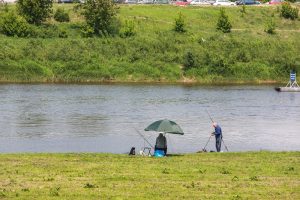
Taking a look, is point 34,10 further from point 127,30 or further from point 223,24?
point 223,24

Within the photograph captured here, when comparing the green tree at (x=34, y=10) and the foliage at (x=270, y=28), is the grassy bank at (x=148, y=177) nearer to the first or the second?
the green tree at (x=34, y=10)

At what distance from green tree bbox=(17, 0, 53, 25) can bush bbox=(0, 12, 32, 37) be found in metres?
3.34

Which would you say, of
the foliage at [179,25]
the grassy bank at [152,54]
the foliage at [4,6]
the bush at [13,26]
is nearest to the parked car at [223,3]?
the grassy bank at [152,54]

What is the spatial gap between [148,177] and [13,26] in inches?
2663

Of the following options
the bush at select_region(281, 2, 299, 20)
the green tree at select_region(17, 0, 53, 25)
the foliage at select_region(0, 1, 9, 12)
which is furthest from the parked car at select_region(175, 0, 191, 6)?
the foliage at select_region(0, 1, 9, 12)

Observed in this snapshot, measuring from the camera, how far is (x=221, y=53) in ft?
295

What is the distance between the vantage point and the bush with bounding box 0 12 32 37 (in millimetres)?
89500

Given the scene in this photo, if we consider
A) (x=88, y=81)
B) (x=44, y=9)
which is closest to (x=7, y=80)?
(x=88, y=81)

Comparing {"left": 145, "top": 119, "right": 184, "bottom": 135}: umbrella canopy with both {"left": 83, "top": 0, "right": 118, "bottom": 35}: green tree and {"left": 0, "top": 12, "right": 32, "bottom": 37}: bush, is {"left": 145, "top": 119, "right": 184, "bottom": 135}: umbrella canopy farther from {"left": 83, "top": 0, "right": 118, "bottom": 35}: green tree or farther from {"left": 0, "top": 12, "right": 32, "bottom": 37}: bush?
{"left": 83, "top": 0, "right": 118, "bottom": 35}: green tree

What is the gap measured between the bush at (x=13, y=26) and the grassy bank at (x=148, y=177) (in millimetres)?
61163

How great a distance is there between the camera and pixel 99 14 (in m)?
92.8

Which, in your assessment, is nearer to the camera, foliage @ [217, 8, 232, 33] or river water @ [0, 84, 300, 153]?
river water @ [0, 84, 300, 153]

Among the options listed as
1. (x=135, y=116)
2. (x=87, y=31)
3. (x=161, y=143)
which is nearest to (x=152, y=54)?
(x=87, y=31)

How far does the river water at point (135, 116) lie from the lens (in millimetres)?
37688
